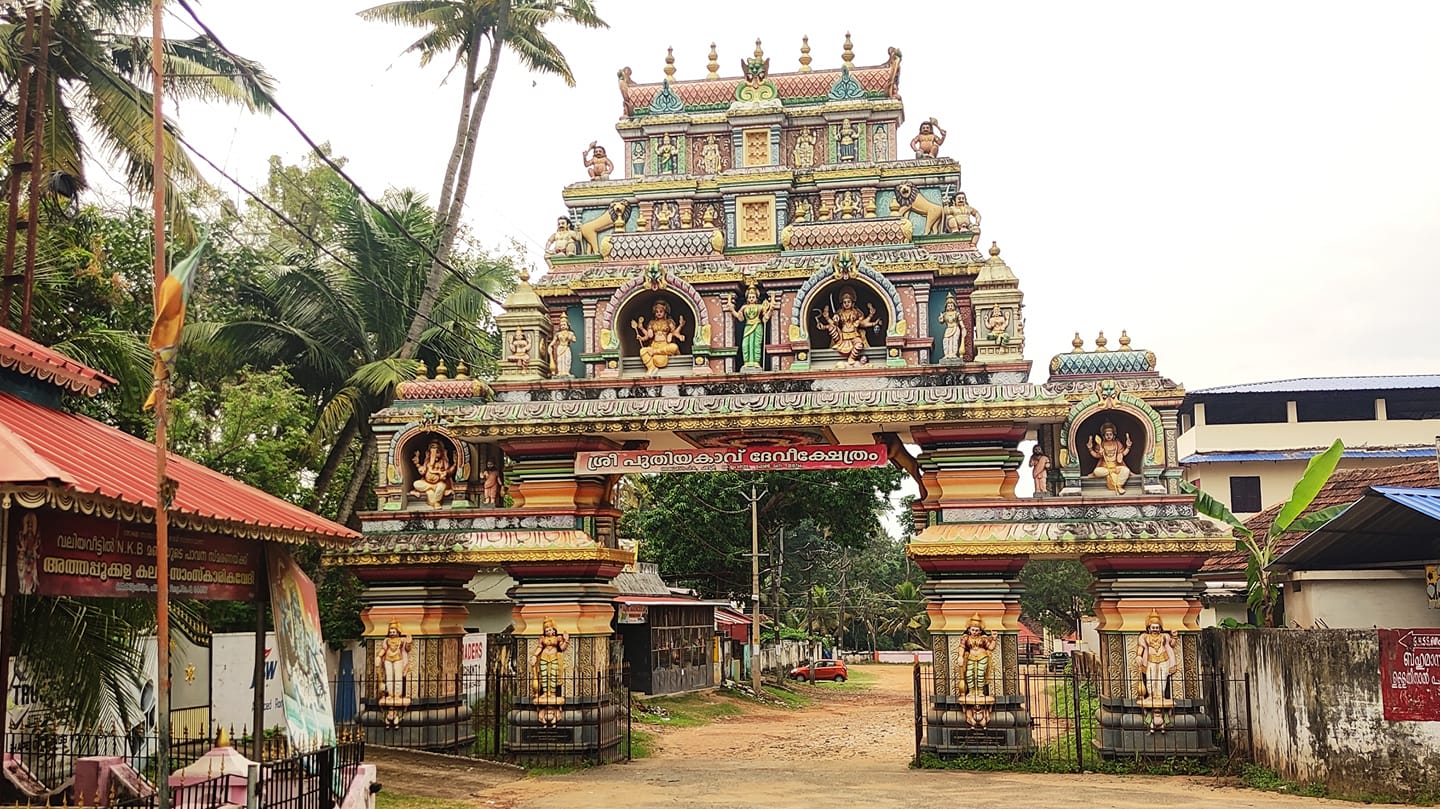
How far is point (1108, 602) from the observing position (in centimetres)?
1647

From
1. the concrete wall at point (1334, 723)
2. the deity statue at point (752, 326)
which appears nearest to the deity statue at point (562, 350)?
the deity statue at point (752, 326)

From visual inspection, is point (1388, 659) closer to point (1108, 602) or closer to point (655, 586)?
point (1108, 602)

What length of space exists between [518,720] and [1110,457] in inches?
358

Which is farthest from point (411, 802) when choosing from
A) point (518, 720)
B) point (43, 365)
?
point (43, 365)

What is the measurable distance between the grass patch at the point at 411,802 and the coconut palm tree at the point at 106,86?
7951 millimetres

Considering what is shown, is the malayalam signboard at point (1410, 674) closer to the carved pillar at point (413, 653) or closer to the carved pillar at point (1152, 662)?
the carved pillar at point (1152, 662)

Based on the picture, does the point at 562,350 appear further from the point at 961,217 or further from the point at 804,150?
the point at 961,217

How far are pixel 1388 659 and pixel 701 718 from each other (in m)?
18.8

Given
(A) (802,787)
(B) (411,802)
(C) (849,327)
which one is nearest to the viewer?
(B) (411,802)

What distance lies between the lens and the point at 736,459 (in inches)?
684

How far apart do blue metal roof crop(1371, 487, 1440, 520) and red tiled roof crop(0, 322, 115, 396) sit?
1322 cm

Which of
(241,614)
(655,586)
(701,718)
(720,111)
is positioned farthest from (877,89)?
(655,586)

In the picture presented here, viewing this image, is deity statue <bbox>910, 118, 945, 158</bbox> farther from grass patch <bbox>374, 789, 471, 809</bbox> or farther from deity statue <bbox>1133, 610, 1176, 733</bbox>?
grass patch <bbox>374, 789, 471, 809</bbox>

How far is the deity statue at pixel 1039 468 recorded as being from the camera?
56.2ft
